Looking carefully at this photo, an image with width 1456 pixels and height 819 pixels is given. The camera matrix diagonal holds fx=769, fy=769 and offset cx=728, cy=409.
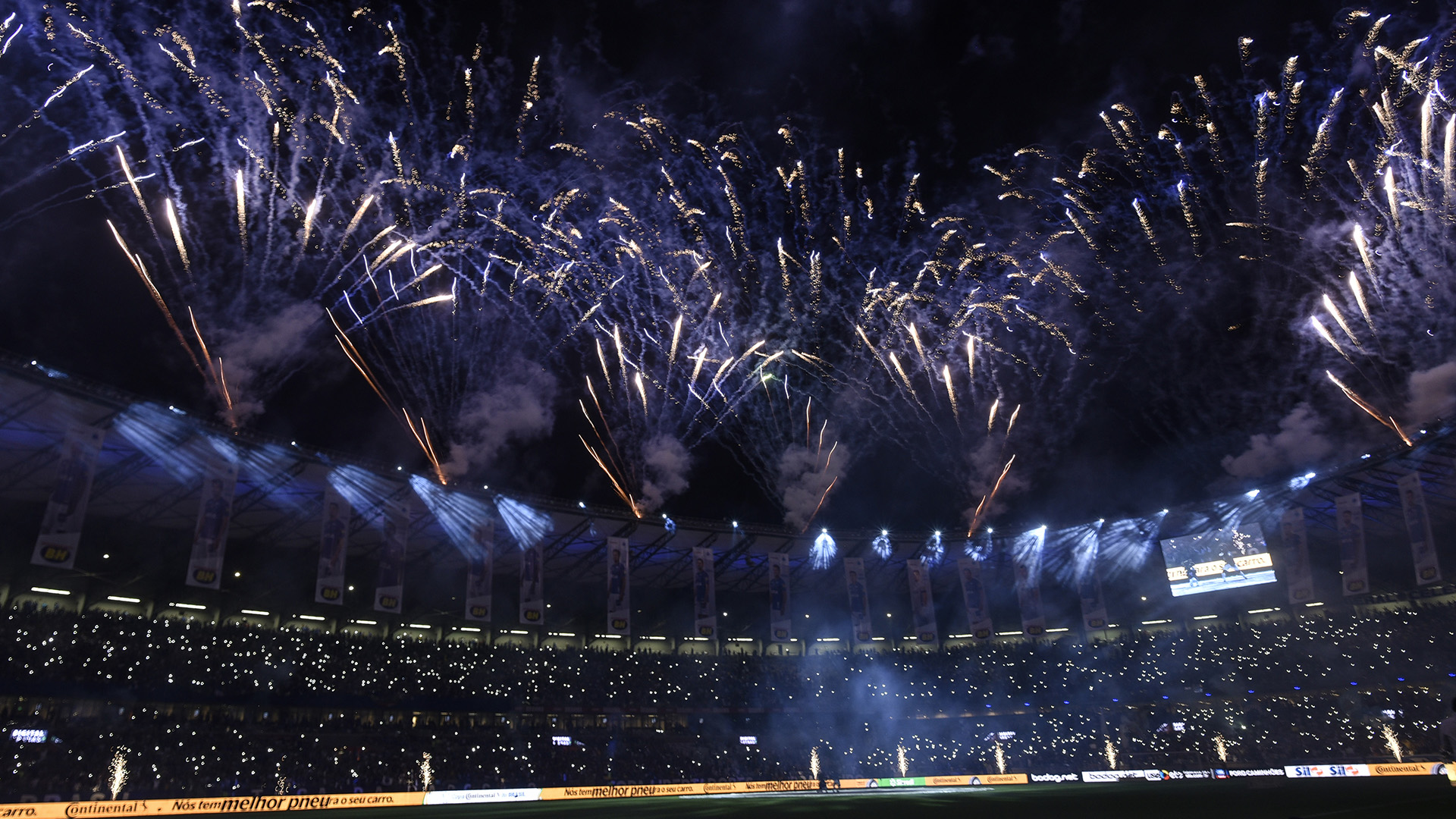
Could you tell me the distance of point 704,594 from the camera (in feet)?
141

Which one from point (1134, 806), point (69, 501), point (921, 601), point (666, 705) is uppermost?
point (69, 501)

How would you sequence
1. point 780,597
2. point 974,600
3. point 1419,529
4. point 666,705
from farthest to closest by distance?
point 666,705, point 974,600, point 780,597, point 1419,529

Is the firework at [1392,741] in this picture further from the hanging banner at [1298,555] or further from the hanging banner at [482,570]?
the hanging banner at [482,570]

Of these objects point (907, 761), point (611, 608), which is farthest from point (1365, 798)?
point (907, 761)

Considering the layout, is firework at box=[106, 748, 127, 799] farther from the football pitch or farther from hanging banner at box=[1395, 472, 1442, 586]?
hanging banner at box=[1395, 472, 1442, 586]

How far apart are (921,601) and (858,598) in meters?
4.86

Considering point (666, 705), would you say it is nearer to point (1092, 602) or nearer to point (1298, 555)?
point (1092, 602)

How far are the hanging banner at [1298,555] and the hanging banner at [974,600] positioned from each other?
52.3 ft

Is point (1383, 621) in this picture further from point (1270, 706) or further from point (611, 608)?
point (611, 608)

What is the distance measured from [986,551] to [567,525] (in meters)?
30.4

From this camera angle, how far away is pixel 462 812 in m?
28.5

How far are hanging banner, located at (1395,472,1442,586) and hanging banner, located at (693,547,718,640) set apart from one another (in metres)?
33.5

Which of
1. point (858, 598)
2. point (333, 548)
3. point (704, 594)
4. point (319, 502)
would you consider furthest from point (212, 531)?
point (858, 598)

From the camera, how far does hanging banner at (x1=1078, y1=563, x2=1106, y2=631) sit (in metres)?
47.0
